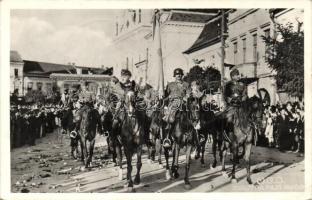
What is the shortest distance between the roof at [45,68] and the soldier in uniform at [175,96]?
5.90 feet

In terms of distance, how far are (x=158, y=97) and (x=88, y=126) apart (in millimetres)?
1178

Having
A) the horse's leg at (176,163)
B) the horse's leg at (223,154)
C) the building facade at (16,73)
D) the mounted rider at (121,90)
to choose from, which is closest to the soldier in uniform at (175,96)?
the horse's leg at (176,163)

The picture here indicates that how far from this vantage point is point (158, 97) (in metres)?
9.89

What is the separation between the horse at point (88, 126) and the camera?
989cm

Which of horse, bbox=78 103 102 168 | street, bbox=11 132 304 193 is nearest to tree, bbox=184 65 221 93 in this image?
street, bbox=11 132 304 193

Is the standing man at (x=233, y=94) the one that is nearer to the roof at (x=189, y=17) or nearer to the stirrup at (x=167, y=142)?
the stirrup at (x=167, y=142)

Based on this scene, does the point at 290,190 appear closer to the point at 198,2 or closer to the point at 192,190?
the point at 192,190

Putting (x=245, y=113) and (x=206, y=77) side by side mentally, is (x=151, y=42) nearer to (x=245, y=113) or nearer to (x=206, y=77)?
(x=206, y=77)

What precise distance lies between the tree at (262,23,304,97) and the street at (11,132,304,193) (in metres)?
1.06

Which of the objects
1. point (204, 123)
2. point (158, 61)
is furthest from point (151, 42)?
point (204, 123)

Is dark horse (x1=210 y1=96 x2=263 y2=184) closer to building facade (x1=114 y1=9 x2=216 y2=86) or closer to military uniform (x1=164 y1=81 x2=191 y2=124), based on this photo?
military uniform (x1=164 y1=81 x2=191 y2=124)

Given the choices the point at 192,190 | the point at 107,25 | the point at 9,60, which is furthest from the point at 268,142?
the point at 9,60

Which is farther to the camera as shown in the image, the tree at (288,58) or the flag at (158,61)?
the flag at (158,61)

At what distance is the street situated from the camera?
8984 mm
